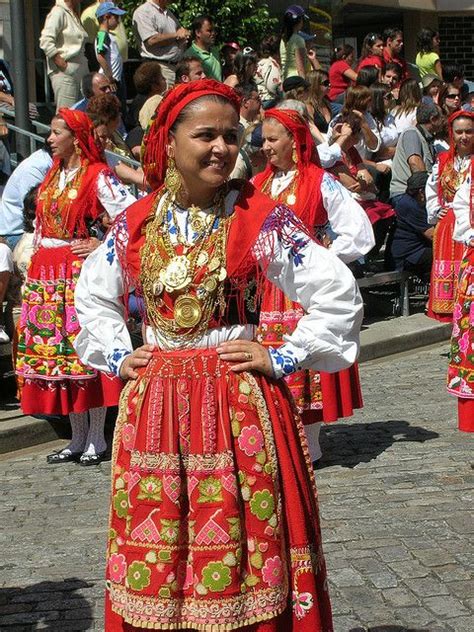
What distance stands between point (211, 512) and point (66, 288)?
4.03 m

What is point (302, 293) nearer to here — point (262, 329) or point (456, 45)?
point (262, 329)

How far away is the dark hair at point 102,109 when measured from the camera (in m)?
8.75

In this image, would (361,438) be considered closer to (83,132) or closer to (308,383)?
(308,383)

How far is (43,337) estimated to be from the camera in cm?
784

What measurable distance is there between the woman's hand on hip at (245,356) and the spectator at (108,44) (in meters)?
8.84

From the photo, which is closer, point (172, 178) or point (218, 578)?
point (218, 578)

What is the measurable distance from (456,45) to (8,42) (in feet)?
44.0

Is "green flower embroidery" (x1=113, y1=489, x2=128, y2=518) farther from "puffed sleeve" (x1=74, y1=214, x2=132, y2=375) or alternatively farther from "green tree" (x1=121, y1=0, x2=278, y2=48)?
"green tree" (x1=121, y1=0, x2=278, y2=48)

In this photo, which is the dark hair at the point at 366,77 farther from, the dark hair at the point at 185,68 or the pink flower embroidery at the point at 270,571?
the pink flower embroidery at the point at 270,571

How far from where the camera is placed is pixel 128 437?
4039 millimetres

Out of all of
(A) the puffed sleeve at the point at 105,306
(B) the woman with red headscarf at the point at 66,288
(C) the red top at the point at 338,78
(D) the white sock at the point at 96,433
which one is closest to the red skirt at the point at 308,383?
(B) the woman with red headscarf at the point at 66,288

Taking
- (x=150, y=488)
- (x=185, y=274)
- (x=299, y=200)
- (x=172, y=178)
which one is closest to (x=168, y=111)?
(x=172, y=178)

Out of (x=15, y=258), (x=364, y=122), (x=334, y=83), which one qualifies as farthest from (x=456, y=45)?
(x=15, y=258)

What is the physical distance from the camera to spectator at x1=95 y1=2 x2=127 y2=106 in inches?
491
